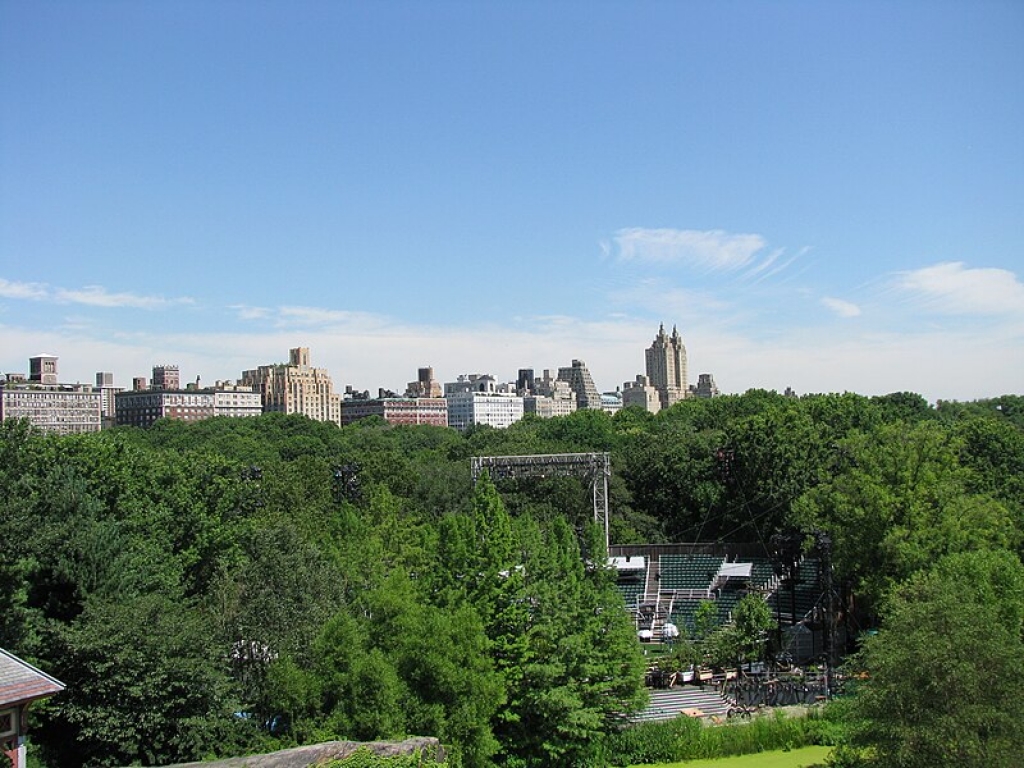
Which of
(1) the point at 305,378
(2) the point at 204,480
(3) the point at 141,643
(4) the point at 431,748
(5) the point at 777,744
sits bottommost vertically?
(5) the point at 777,744

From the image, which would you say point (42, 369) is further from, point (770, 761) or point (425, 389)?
point (770, 761)

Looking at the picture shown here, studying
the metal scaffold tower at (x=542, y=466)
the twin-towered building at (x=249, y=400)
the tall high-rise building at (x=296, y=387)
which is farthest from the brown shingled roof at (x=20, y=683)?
the tall high-rise building at (x=296, y=387)

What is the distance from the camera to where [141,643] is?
17.2m

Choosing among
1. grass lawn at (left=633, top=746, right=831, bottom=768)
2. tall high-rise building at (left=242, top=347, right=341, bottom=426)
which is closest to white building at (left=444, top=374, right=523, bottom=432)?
tall high-rise building at (left=242, top=347, right=341, bottom=426)

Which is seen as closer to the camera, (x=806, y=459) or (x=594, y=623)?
(x=594, y=623)

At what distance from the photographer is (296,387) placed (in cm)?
15575

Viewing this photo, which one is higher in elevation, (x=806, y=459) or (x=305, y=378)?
(x=305, y=378)

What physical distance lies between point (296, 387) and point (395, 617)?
14150 centimetres

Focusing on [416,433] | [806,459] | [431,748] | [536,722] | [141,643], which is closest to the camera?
[431,748]

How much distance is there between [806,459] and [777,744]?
960 inches

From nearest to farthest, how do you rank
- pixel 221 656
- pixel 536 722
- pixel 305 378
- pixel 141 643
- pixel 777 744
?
1. pixel 141 643
2. pixel 221 656
3. pixel 536 722
4. pixel 777 744
5. pixel 305 378

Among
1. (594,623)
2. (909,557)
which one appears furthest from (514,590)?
(909,557)

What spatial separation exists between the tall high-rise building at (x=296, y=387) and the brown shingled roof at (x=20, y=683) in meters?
138

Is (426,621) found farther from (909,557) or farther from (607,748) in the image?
(909,557)
